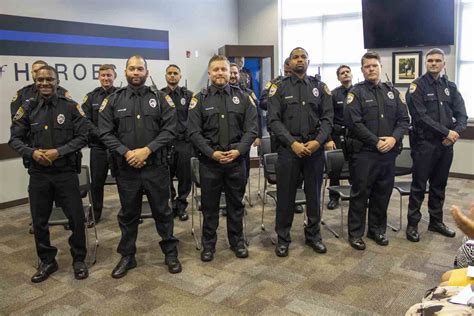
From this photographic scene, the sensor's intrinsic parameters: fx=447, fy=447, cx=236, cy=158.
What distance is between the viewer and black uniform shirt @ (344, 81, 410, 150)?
380 cm

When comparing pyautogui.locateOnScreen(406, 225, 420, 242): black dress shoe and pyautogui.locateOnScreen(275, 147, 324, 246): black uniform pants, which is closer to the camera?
pyautogui.locateOnScreen(275, 147, 324, 246): black uniform pants

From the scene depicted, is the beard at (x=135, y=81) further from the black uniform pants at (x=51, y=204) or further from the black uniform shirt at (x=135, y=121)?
the black uniform pants at (x=51, y=204)

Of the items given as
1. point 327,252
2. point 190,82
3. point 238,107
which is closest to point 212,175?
point 238,107

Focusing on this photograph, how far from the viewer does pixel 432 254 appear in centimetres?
376

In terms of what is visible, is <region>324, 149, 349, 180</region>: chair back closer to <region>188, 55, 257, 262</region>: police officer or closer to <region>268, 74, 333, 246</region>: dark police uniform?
<region>268, 74, 333, 246</region>: dark police uniform

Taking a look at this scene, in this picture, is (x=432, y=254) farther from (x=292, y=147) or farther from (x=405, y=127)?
(x=292, y=147)

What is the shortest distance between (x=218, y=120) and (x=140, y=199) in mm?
873

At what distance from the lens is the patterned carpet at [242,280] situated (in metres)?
2.93

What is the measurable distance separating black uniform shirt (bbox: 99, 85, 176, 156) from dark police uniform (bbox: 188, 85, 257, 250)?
29 centimetres

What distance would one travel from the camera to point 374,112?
3803 mm

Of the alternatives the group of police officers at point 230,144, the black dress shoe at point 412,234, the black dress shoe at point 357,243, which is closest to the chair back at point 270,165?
the group of police officers at point 230,144

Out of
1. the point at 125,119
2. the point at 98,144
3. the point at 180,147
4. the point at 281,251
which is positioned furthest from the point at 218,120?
the point at 98,144

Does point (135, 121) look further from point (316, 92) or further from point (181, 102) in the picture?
point (181, 102)

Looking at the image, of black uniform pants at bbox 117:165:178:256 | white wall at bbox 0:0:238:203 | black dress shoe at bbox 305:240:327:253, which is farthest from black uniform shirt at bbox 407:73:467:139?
white wall at bbox 0:0:238:203
